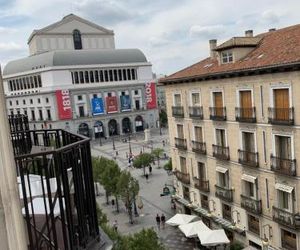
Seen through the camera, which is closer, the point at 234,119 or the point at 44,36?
the point at 234,119

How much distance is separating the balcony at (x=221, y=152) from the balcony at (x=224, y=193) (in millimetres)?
2104

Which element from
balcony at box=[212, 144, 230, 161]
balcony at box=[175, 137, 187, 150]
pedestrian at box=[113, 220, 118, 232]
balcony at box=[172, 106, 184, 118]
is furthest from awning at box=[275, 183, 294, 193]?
pedestrian at box=[113, 220, 118, 232]

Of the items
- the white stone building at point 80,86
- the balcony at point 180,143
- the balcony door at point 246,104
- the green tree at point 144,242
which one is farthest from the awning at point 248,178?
the white stone building at point 80,86

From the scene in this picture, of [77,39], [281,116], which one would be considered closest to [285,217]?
[281,116]

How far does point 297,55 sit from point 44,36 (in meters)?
84.2

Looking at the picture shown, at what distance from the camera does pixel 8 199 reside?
3.13 m

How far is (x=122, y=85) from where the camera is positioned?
285 ft

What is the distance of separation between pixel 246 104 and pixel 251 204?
6023mm

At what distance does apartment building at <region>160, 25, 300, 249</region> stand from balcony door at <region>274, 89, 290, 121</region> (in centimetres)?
5

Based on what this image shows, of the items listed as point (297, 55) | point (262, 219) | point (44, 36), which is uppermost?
point (44, 36)

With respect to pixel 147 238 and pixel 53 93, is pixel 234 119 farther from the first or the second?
pixel 53 93

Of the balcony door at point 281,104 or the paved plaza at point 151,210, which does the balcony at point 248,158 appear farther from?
the paved plaza at point 151,210

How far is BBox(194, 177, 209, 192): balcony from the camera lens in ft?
93.8

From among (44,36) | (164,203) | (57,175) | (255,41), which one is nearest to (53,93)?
(44,36)
